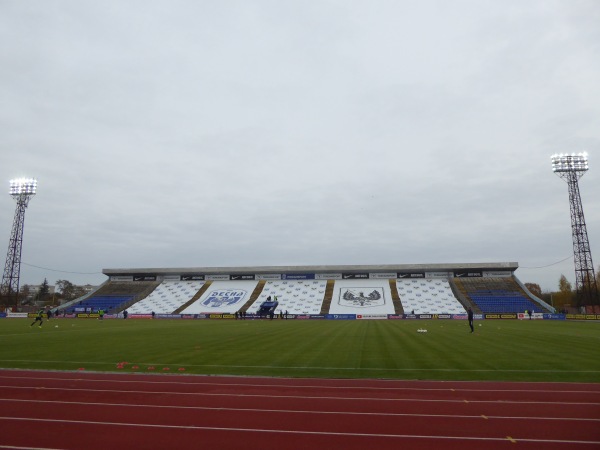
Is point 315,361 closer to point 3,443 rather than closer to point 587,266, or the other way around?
point 3,443

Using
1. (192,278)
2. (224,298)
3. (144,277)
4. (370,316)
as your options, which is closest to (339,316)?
(370,316)

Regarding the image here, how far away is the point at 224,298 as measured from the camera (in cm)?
7788

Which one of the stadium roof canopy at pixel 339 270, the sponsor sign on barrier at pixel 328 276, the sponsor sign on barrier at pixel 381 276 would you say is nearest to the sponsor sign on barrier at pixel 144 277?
the stadium roof canopy at pixel 339 270

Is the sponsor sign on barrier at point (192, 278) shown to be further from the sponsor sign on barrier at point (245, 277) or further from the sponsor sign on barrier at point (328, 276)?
the sponsor sign on barrier at point (328, 276)

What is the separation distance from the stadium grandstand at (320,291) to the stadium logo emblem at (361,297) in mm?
177

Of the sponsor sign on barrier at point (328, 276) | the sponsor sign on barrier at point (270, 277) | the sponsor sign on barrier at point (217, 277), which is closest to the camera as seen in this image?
the sponsor sign on barrier at point (328, 276)

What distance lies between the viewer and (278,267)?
88812 millimetres


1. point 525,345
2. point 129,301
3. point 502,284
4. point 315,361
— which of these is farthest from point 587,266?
point 129,301

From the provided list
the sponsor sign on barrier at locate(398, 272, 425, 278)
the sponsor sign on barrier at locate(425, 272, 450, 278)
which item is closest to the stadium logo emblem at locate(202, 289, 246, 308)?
the sponsor sign on barrier at locate(398, 272, 425, 278)

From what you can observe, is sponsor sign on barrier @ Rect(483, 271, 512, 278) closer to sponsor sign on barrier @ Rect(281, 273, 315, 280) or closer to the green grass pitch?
sponsor sign on barrier @ Rect(281, 273, 315, 280)

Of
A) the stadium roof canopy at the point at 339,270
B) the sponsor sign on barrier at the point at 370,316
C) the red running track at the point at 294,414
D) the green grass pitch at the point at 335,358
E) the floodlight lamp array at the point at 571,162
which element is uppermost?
the floodlight lamp array at the point at 571,162

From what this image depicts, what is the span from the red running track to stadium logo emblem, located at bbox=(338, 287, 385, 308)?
59231 millimetres

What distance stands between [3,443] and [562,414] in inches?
470

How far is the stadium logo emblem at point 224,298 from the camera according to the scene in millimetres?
75188
